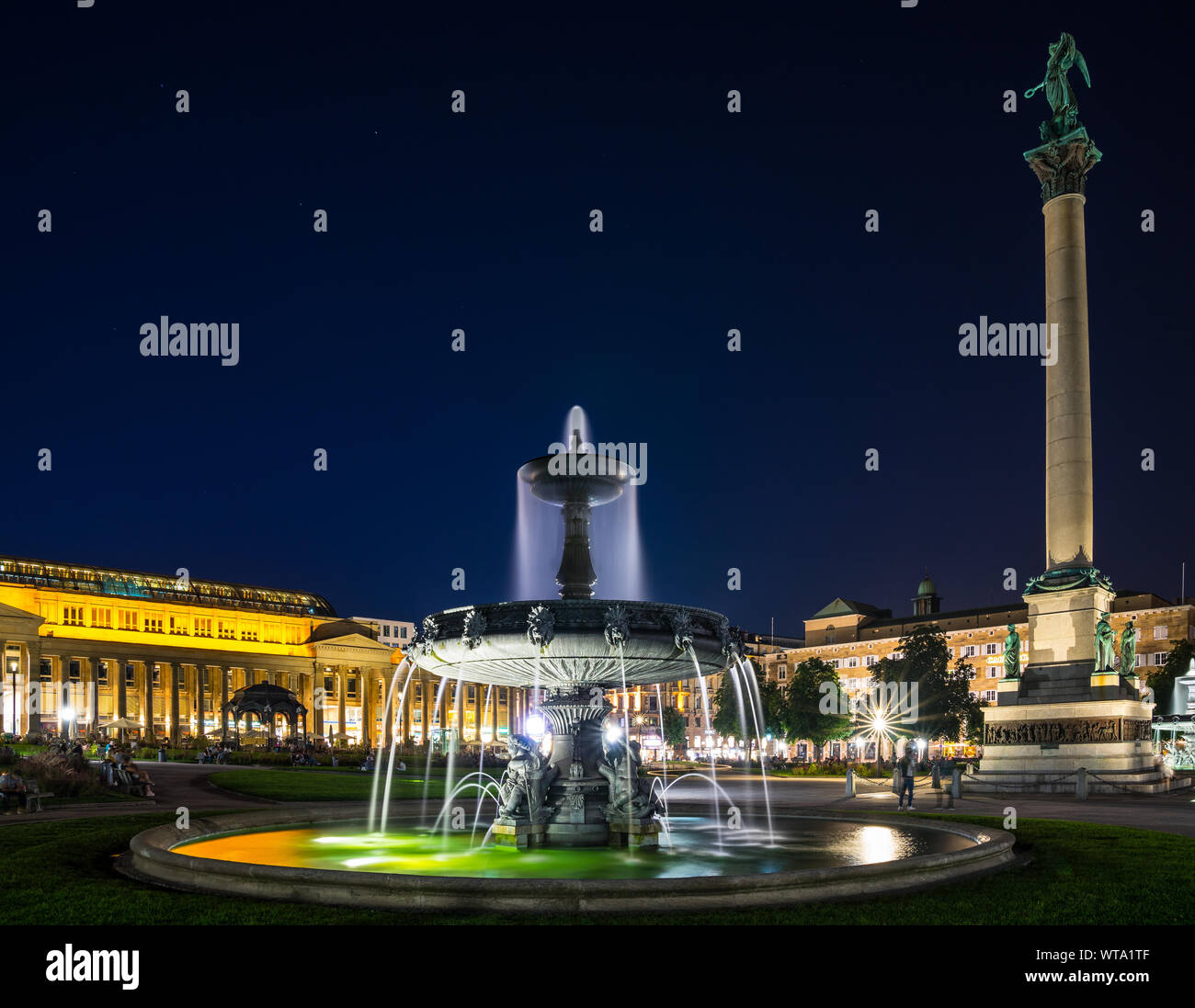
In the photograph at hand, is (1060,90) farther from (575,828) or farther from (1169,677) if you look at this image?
(1169,677)

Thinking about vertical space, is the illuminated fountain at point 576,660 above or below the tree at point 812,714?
above

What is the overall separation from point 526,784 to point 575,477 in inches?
185

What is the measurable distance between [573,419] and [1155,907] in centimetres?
1124

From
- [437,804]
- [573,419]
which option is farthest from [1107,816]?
[573,419]

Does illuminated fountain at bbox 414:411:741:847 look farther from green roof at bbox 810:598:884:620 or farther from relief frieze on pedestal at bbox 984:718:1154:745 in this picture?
green roof at bbox 810:598:884:620

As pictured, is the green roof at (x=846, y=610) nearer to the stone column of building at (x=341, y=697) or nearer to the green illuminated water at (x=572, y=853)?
the stone column of building at (x=341, y=697)

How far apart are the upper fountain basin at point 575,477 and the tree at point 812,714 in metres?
81.3

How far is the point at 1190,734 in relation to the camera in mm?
46094

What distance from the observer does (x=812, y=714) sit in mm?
94562

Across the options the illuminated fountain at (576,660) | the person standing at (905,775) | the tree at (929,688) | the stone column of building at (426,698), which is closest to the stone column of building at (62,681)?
the stone column of building at (426,698)

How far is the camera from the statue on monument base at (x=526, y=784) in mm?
15633

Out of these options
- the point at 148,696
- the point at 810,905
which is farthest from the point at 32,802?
the point at 148,696

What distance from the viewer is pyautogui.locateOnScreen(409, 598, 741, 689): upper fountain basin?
47.6ft
